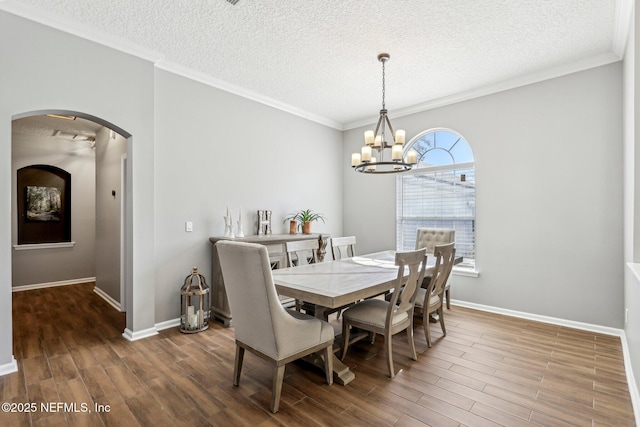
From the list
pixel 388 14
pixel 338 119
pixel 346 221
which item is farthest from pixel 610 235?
pixel 338 119

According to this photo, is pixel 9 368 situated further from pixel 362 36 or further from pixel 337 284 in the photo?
pixel 362 36

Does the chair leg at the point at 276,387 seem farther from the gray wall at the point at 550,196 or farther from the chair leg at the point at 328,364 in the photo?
the gray wall at the point at 550,196

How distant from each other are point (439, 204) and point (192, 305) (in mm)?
3742

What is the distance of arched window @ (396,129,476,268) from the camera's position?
4551 millimetres

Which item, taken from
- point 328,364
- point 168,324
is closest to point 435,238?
point 328,364

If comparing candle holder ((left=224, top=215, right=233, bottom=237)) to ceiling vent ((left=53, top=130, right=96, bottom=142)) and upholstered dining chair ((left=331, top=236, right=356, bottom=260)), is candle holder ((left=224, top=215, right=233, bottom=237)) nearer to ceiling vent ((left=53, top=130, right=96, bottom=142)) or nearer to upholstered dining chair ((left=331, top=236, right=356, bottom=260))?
upholstered dining chair ((left=331, top=236, right=356, bottom=260))

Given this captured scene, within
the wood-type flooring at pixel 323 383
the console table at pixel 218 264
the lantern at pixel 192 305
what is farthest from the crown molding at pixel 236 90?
the wood-type flooring at pixel 323 383

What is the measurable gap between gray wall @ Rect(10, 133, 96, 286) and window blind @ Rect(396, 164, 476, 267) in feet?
19.6

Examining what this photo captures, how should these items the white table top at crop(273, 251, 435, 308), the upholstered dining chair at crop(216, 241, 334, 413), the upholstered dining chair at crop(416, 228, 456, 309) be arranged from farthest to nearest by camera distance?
the upholstered dining chair at crop(416, 228, 456, 309) < the white table top at crop(273, 251, 435, 308) < the upholstered dining chair at crop(216, 241, 334, 413)

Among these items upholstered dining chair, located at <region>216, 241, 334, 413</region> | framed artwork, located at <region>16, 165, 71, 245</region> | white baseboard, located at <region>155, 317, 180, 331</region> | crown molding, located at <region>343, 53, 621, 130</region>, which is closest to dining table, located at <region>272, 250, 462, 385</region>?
upholstered dining chair, located at <region>216, 241, 334, 413</region>

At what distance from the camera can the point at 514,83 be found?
4.03 meters

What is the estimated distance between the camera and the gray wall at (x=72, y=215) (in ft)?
17.9

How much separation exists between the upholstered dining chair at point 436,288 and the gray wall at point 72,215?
20.8 feet

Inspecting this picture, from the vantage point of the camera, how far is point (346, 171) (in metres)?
6.06
